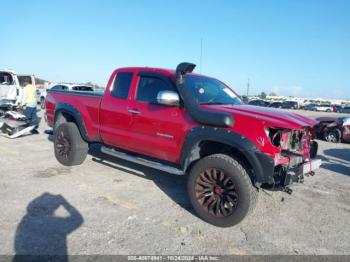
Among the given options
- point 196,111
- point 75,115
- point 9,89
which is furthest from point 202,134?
point 9,89

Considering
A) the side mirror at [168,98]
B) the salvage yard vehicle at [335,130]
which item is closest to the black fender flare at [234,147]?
the side mirror at [168,98]

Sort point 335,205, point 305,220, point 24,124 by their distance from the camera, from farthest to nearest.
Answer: point 24,124
point 335,205
point 305,220

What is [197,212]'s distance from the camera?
401 centimetres

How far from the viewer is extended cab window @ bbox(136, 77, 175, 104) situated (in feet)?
15.4

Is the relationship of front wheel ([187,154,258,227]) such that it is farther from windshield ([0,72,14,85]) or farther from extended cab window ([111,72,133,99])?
windshield ([0,72,14,85])

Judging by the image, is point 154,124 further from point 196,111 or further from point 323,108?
point 323,108

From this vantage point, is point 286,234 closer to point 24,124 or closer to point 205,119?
point 205,119

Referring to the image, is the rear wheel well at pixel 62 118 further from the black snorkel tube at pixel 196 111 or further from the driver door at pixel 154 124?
the black snorkel tube at pixel 196 111

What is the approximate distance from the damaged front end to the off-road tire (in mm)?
3769

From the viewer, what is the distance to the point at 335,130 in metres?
11.7

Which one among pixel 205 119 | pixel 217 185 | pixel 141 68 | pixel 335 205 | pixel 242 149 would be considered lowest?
pixel 335 205

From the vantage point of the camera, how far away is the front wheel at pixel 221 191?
3.63 meters

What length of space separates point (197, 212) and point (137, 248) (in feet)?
3.54

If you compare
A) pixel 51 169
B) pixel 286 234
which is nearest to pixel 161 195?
pixel 286 234
